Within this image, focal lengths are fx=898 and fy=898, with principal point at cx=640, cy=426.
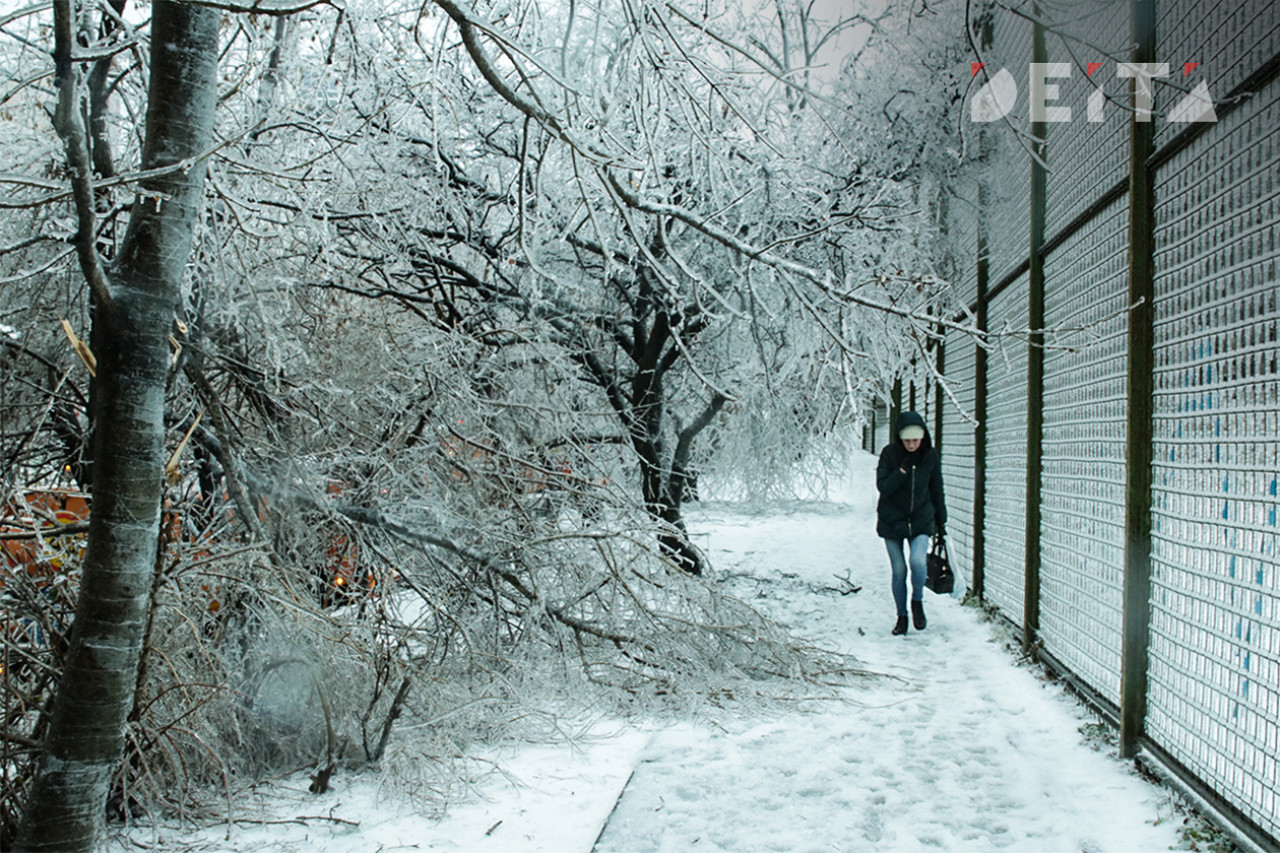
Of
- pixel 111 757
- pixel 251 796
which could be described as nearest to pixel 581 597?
pixel 251 796

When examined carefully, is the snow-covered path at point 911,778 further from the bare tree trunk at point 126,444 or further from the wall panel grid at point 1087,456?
the bare tree trunk at point 126,444

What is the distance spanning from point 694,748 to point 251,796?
1897 mm

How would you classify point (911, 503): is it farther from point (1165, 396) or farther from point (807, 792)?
point (807, 792)

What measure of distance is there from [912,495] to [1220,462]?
3729mm

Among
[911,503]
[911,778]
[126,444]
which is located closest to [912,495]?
[911,503]

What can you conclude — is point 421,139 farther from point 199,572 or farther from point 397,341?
point 199,572

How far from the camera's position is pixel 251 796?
355cm

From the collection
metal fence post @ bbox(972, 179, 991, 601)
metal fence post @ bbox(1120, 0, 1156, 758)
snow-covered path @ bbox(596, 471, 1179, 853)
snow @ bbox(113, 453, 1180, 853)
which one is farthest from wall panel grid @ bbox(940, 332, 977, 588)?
metal fence post @ bbox(1120, 0, 1156, 758)

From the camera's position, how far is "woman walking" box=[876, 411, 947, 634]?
659cm

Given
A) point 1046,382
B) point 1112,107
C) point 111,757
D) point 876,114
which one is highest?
point 876,114

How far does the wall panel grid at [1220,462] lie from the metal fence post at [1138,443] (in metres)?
0.05

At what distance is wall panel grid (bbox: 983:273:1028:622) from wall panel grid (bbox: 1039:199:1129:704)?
434 mm

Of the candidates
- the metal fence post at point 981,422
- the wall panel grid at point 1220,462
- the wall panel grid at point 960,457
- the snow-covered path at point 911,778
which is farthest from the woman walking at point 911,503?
the wall panel grid at point 1220,462

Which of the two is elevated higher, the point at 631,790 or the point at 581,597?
the point at 581,597
